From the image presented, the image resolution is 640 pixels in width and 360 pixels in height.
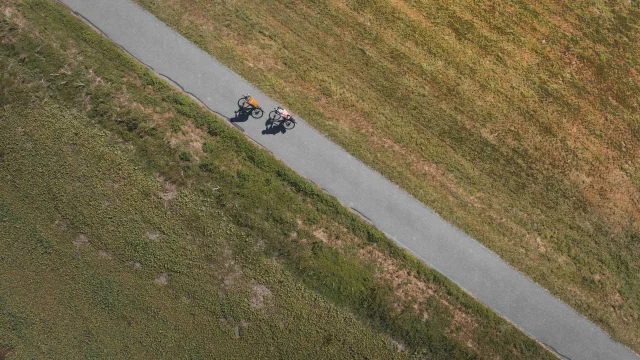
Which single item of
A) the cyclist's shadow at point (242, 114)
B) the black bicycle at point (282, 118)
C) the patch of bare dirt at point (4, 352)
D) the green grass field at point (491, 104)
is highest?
the green grass field at point (491, 104)

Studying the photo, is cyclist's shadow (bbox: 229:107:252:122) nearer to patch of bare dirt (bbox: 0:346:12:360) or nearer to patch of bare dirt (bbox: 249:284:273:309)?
patch of bare dirt (bbox: 249:284:273:309)

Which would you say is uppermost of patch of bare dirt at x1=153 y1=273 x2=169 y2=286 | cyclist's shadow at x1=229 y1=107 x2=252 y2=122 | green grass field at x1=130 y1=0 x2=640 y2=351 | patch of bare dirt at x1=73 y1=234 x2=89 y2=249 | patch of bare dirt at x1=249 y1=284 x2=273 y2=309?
green grass field at x1=130 y1=0 x2=640 y2=351

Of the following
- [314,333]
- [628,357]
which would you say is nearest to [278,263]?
[314,333]

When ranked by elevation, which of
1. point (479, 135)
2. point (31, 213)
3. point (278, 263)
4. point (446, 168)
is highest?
point (479, 135)

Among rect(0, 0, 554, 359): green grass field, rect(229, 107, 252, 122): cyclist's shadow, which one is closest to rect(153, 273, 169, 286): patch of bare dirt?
rect(0, 0, 554, 359): green grass field

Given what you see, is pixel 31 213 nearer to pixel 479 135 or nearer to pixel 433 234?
pixel 433 234

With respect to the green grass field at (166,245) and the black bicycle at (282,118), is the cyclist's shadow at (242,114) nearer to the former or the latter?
the green grass field at (166,245)

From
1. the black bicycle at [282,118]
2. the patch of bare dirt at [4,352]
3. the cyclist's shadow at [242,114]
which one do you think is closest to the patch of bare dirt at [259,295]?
the black bicycle at [282,118]
